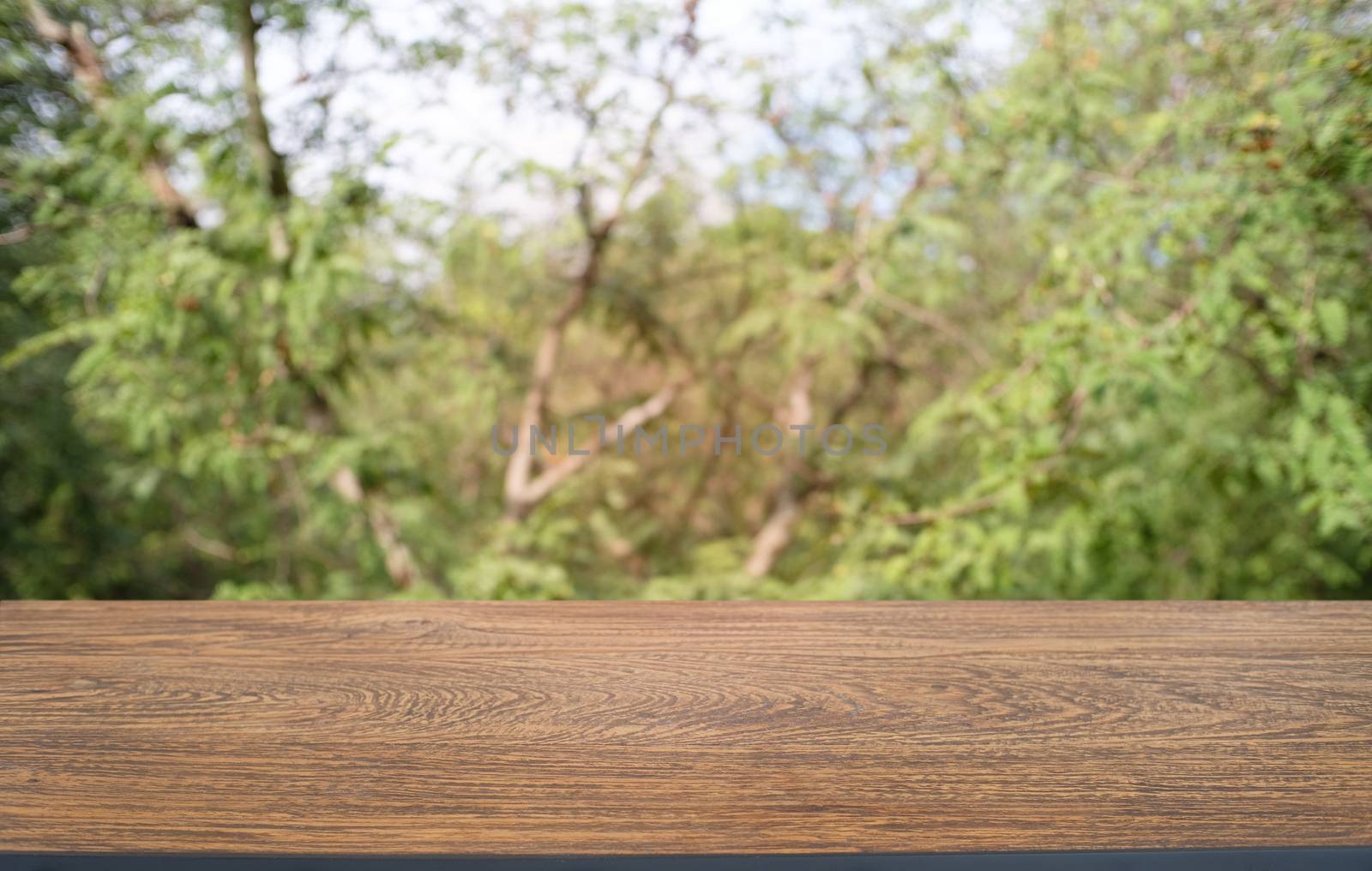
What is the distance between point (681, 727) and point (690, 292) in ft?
6.43

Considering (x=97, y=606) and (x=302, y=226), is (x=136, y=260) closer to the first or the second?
(x=302, y=226)

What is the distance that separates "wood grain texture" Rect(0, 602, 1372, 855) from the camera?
465mm

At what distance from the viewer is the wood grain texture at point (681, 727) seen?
465 millimetres

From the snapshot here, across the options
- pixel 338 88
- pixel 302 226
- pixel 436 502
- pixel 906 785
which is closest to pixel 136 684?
pixel 906 785

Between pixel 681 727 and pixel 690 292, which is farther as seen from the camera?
pixel 690 292

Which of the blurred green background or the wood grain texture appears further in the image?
the blurred green background

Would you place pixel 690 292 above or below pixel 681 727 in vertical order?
above

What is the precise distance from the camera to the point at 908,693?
593 mm

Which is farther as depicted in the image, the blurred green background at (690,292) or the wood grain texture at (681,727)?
the blurred green background at (690,292)

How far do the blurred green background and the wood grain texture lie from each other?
2.72 feet

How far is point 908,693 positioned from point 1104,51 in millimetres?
1711

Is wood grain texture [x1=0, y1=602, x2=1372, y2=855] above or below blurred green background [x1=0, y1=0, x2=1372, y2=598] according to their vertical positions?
below

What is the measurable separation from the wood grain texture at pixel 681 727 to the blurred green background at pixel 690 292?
2.72 feet

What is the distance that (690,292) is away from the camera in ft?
8.06
